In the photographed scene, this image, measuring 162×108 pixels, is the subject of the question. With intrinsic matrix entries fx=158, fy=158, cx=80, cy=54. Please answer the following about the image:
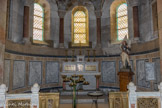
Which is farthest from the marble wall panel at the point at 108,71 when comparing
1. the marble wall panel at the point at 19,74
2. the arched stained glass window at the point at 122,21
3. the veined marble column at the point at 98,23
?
the marble wall panel at the point at 19,74

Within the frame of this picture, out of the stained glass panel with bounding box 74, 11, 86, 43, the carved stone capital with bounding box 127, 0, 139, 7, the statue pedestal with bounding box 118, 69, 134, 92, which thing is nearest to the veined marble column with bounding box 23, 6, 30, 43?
the stained glass panel with bounding box 74, 11, 86, 43

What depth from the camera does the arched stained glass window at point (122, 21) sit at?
512 inches

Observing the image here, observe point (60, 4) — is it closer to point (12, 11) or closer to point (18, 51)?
point (12, 11)

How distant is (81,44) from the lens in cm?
1386

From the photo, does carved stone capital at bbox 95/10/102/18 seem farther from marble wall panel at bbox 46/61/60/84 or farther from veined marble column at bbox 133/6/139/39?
marble wall panel at bbox 46/61/60/84

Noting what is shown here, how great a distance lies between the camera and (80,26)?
14.2 metres

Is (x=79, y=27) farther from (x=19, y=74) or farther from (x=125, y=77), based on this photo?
(x=19, y=74)

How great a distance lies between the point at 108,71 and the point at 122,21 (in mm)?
4348

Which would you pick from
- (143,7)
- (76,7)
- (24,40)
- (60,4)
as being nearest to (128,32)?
(143,7)

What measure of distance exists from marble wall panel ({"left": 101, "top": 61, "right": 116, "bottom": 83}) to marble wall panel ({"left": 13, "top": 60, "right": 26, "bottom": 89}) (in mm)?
6072

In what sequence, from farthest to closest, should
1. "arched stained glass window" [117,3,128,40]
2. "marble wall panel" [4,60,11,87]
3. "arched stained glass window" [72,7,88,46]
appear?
"arched stained glass window" [72,7,88,46], "arched stained glass window" [117,3,128,40], "marble wall panel" [4,60,11,87]

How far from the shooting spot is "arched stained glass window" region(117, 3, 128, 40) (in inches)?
512

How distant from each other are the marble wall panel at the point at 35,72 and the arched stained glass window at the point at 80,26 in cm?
404

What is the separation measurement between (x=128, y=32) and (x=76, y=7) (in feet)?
16.8
